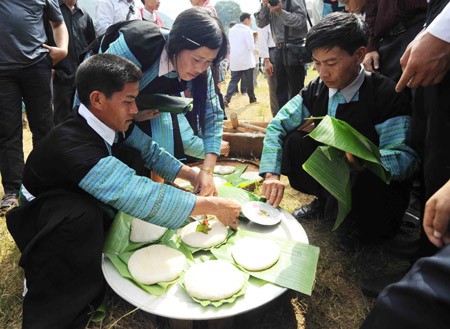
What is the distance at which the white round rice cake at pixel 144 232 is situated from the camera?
183cm

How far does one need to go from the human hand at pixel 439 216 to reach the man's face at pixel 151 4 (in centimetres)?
419

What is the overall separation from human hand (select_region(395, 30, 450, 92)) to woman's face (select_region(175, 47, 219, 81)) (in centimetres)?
113

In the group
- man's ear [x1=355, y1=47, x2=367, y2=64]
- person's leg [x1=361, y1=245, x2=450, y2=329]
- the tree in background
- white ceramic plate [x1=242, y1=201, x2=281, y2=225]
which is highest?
man's ear [x1=355, y1=47, x2=367, y2=64]

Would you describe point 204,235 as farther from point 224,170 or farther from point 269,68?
point 269,68

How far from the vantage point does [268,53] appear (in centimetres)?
568

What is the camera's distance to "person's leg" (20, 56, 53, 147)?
2.80m

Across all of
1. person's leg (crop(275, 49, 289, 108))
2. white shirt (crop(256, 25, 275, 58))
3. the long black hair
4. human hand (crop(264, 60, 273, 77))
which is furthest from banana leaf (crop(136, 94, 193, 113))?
white shirt (crop(256, 25, 275, 58))

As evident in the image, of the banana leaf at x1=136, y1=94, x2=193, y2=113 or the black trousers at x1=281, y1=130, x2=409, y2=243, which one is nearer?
the black trousers at x1=281, y1=130, x2=409, y2=243

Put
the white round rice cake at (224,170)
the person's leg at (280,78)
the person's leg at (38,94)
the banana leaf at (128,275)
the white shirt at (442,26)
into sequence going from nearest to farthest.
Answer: the white shirt at (442,26)
the banana leaf at (128,275)
the person's leg at (38,94)
the white round rice cake at (224,170)
the person's leg at (280,78)

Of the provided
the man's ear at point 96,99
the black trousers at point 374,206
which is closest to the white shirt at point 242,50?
the black trousers at point 374,206

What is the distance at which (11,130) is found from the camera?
275 cm

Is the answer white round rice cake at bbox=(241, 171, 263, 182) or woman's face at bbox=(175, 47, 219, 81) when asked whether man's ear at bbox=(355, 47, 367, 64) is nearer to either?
woman's face at bbox=(175, 47, 219, 81)

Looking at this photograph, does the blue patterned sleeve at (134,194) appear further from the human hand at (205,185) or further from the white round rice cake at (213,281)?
the human hand at (205,185)

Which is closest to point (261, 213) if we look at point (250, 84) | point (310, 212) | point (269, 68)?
point (310, 212)
